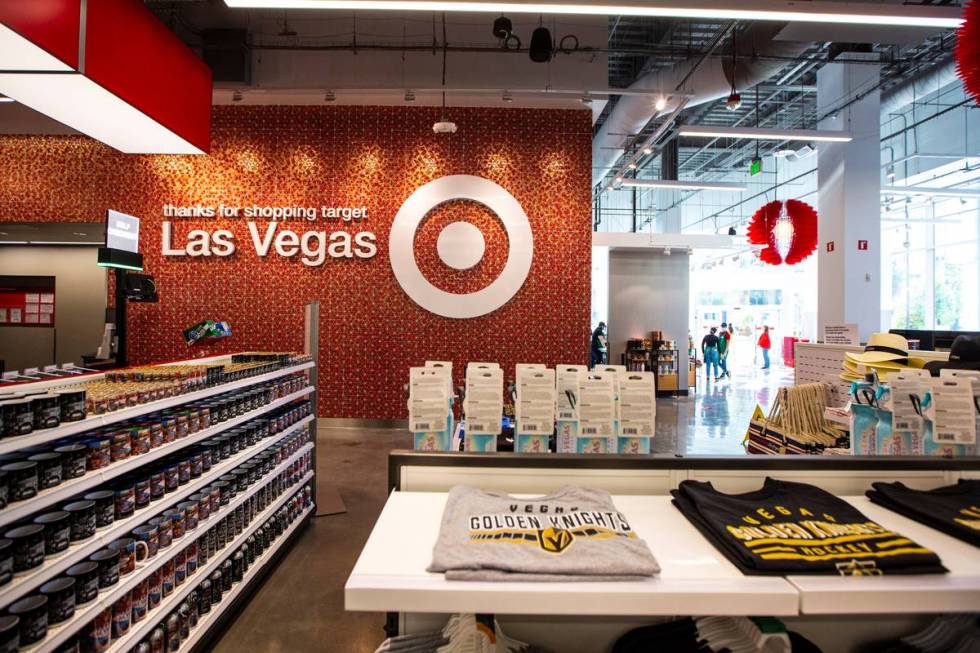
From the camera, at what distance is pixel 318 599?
2.98 meters

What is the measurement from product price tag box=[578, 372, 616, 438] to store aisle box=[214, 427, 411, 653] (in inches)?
69.6

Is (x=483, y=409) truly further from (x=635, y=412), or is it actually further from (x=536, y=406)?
(x=635, y=412)

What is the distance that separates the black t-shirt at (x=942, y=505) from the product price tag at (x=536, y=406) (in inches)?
39.6

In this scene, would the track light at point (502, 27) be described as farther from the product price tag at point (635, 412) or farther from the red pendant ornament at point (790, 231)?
the product price tag at point (635, 412)

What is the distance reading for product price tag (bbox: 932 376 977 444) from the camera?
72.8 inches

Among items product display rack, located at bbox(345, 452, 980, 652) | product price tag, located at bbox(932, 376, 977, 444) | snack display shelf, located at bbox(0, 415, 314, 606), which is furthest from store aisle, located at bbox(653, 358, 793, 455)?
snack display shelf, located at bbox(0, 415, 314, 606)

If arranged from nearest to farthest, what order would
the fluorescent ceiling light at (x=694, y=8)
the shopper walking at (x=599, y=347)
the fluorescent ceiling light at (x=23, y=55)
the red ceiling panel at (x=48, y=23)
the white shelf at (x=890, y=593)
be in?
the white shelf at (x=890, y=593)
the red ceiling panel at (x=48, y=23)
the fluorescent ceiling light at (x=23, y=55)
the fluorescent ceiling light at (x=694, y=8)
the shopper walking at (x=599, y=347)

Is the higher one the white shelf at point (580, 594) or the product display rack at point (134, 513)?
the white shelf at point (580, 594)

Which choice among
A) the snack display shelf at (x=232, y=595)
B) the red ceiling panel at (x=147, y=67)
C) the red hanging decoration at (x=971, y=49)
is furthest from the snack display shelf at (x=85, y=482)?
the red hanging decoration at (x=971, y=49)

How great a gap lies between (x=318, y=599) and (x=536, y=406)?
6.94ft

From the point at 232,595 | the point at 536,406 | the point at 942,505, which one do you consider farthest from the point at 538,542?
the point at 232,595

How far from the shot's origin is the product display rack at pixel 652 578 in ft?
3.09

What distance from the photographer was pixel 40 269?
7203 millimetres

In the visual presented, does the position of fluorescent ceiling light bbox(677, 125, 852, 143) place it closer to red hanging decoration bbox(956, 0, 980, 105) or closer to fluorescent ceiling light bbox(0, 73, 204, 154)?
red hanging decoration bbox(956, 0, 980, 105)
